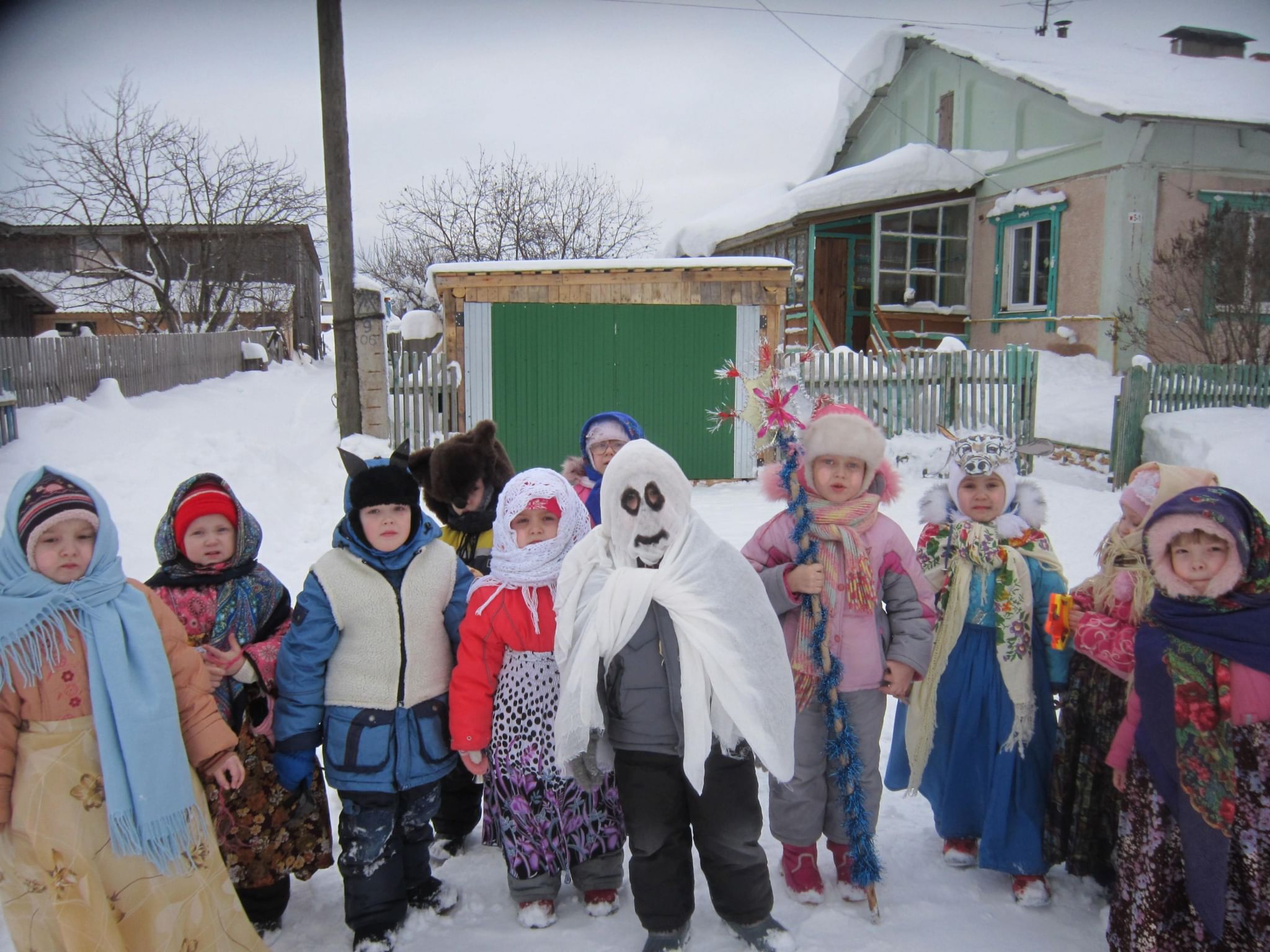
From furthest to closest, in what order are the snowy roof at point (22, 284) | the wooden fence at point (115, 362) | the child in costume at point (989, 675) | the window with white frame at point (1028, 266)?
1. the snowy roof at point (22, 284)
2. the window with white frame at point (1028, 266)
3. the wooden fence at point (115, 362)
4. the child in costume at point (989, 675)

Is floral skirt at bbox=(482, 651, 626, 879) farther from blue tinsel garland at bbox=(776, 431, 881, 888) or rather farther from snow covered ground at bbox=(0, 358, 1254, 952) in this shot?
blue tinsel garland at bbox=(776, 431, 881, 888)

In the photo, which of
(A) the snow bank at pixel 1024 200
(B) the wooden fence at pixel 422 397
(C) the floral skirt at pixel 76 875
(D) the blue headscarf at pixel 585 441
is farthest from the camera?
(A) the snow bank at pixel 1024 200

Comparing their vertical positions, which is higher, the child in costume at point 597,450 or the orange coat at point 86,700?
the child in costume at point 597,450

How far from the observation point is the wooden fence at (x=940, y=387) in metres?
10.1

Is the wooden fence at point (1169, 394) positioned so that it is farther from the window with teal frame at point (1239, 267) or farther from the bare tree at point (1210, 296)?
the window with teal frame at point (1239, 267)

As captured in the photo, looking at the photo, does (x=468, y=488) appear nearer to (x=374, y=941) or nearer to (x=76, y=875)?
(x=374, y=941)

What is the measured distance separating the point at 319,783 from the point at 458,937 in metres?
0.65

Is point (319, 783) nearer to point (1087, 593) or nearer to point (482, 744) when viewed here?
point (482, 744)

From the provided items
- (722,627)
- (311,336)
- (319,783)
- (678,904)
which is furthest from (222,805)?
(311,336)

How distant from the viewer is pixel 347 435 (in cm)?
812

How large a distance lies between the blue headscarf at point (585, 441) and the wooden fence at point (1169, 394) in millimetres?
7589

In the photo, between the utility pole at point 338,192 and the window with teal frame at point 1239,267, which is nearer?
the utility pole at point 338,192

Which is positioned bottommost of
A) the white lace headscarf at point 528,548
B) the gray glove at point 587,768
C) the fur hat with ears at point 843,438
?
the gray glove at point 587,768

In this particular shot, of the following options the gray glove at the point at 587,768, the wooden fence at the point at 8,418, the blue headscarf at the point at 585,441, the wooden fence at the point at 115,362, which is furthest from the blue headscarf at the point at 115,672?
the wooden fence at the point at 115,362
